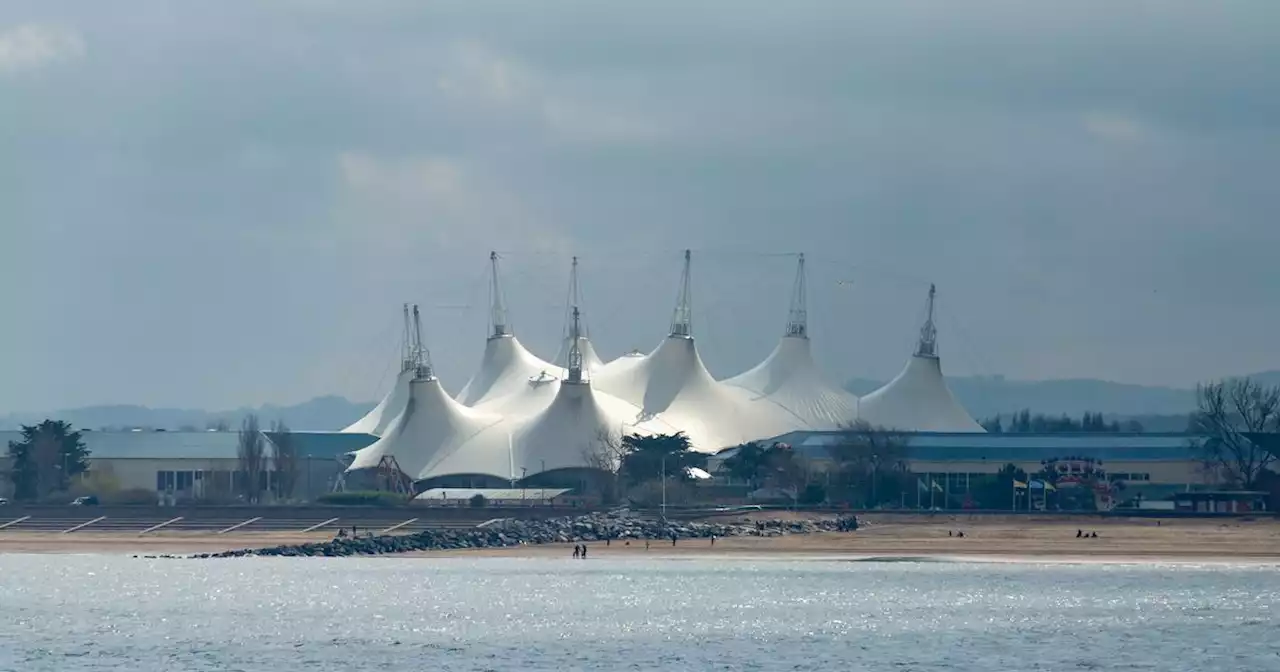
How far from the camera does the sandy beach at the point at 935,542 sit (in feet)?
210

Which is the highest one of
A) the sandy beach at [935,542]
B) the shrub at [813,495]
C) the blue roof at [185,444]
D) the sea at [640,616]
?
the blue roof at [185,444]

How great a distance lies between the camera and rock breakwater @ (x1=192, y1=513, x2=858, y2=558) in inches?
2640

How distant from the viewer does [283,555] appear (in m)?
65.2

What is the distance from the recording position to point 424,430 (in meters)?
101

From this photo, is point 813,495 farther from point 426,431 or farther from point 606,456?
point 426,431

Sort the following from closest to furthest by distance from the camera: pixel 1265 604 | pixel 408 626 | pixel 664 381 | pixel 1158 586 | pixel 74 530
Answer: pixel 408 626
pixel 1265 604
pixel 1158 586
pixel 74 530
pixel 664 381

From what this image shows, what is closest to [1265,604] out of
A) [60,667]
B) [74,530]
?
[60,667]

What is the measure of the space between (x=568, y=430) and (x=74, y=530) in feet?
84.8

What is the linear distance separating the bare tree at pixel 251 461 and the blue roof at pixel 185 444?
389 cm

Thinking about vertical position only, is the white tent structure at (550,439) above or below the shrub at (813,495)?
above

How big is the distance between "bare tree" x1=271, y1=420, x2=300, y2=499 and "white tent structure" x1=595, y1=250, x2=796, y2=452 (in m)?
15.6

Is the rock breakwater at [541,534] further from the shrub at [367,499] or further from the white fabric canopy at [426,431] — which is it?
the white fabric canopy at [426,431]

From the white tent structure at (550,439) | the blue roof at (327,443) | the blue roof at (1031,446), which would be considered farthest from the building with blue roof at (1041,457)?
the blue roof at (327,443)

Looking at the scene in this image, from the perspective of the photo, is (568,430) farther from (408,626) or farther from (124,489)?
(408,626)
